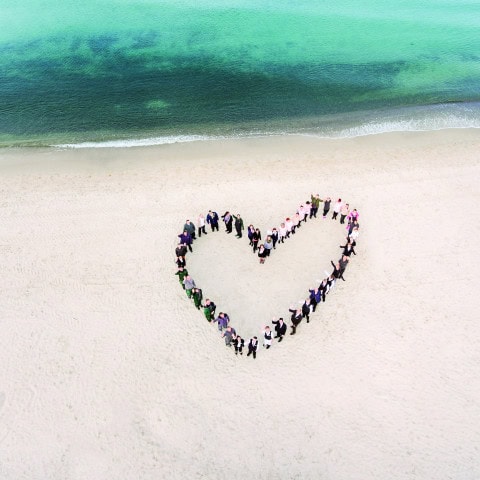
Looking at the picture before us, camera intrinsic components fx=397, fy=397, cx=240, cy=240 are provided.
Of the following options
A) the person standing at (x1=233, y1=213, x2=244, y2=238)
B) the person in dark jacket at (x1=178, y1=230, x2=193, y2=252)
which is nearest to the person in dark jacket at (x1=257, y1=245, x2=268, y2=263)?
the person standing at (x1=233, y1=213, x2=244, y2=238)

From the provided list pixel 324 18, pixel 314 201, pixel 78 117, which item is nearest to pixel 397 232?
pixel 314 201

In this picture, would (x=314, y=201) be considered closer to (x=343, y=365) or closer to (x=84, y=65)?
(x=343, y=365)

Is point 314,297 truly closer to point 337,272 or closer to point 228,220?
point 337,272

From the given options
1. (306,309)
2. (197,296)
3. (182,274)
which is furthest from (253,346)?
(182,274)

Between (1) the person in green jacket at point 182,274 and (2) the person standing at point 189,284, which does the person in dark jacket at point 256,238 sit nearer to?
(1) the person in green jacket at point 182,274

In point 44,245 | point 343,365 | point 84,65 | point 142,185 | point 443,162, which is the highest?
point 84,65

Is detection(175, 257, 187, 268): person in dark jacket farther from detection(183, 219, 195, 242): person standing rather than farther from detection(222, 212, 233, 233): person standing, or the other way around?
detection(222, 212, 233, 233): person standing
